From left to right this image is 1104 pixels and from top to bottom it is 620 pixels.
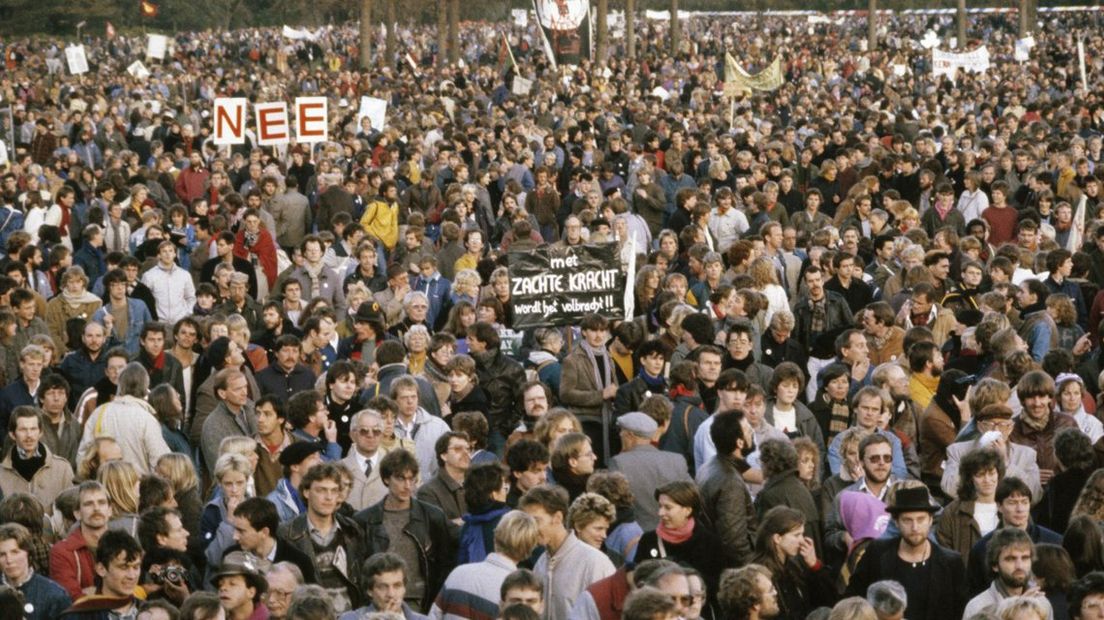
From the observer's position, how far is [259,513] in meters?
8.68

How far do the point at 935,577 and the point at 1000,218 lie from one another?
1144cm

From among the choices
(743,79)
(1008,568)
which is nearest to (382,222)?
(1008,568)

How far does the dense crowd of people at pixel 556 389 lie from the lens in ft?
27.2

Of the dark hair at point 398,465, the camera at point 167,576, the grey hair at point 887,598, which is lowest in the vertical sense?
the camera at point 167,576

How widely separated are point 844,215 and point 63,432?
10.0 m

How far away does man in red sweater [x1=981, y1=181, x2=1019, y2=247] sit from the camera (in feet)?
62.7

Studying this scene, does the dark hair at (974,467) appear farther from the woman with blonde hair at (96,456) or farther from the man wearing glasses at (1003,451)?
the woman with blonde hair at (96,456)

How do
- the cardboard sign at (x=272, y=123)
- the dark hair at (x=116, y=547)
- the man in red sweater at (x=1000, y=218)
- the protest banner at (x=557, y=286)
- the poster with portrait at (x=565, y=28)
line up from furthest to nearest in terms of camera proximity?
1. the poster with portrait at (x=565, y=28)
2. the cardboard sign at (x=272, y=123)
3. the man in red sweater at (x=1000, y=218)
4. the protest banner at (x=557, y=286)
5. the dark hair at (x=116, y=547)

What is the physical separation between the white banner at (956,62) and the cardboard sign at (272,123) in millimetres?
17517

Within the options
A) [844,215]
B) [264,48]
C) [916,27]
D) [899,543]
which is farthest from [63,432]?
[916,27]

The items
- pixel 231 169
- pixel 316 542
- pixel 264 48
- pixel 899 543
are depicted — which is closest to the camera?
pixel 899 543

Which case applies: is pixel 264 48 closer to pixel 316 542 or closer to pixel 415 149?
pixel 415 149

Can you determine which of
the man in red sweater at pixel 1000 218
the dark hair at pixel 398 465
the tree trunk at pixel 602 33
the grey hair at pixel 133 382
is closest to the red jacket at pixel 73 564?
the dark hair at pixel 398 465

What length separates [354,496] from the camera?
33.2 ft
